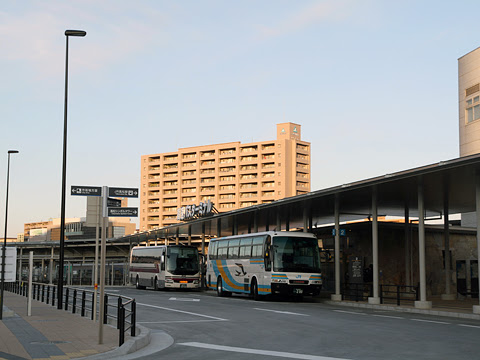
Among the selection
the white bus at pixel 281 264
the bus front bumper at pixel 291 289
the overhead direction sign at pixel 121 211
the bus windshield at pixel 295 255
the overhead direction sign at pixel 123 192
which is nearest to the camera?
the overhead direction sign at pixel 121 211

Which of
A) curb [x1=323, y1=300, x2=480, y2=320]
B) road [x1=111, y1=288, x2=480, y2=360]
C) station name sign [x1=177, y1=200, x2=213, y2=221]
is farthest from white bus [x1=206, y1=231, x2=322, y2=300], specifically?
station name sign [x1=177, y1=200, x2=213, y2=221]

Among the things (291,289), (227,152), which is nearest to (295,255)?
(291,289)

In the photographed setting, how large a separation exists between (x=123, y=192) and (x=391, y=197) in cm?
1882

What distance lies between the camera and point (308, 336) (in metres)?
14.3

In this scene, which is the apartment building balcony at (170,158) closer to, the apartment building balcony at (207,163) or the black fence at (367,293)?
the apartment building balcony at (207,163)

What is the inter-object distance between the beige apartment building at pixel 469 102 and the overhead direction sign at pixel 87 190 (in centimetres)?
3990

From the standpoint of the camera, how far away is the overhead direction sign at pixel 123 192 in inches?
505

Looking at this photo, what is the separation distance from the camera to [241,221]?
43.7 meters

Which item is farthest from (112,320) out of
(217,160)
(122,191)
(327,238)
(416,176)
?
(217,160)

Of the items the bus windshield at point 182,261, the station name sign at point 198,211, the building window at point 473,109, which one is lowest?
the bus windshield at point 182,261

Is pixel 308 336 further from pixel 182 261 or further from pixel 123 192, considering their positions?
pixel 182 261

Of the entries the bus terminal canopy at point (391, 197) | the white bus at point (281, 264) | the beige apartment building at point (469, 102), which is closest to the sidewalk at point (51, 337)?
the bus terminal canopy at point (391, 197)

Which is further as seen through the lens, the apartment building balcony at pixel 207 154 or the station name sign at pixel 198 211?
the apartment building balcony at pixel 207 154

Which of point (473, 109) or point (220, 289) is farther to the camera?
point (473, 109)
